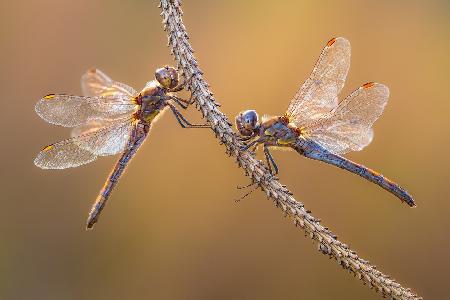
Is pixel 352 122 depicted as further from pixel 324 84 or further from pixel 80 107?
pixel 80 107

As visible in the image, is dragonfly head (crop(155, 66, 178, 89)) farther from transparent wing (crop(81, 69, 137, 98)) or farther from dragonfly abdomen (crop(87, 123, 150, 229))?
transparent wing (crop(81, 69, 137, 98))

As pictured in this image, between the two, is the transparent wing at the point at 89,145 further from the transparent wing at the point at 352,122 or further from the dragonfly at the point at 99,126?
the transparent wing at the point at 352,122

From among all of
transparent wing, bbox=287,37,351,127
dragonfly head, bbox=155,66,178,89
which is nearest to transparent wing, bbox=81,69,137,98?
dragonfly head, bbox=155,66,178,89

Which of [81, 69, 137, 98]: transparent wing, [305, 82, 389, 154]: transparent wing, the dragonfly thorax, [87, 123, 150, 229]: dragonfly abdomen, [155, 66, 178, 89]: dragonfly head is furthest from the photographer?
[81, 69, 137, 98]: transparent wing

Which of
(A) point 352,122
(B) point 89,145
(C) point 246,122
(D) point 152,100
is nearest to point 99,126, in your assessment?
(B) point 89,145

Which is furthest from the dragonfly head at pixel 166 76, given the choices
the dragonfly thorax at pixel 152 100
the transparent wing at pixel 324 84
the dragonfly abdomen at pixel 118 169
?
the transparent wing at pixel 324 84
